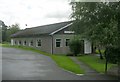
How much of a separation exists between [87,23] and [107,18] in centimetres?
142

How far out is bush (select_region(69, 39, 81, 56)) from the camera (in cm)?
3200

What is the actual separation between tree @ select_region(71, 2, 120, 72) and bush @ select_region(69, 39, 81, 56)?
57.6 feet

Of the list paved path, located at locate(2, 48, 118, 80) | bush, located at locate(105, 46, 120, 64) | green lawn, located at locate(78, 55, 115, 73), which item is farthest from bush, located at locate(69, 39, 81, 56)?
A: bush, located at locate(105, 46, 120, 64)

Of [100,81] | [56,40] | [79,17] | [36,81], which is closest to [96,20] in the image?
[79,17]

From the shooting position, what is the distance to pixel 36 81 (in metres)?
12.3

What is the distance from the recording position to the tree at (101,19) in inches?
500

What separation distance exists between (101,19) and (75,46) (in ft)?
61.6

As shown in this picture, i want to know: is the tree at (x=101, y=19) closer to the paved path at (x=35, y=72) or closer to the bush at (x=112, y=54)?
the bush at (x=112, y=54)

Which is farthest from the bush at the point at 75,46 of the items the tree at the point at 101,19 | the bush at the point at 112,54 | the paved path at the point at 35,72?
the tree at the point at 101,19

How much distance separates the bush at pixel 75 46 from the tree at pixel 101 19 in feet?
57.6

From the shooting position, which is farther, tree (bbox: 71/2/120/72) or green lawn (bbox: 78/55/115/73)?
green lawn (bbox: 78/55/115/73)

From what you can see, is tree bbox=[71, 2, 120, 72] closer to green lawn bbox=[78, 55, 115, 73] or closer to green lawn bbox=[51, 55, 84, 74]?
green lawn bbox=[51, 55, 84, 74]

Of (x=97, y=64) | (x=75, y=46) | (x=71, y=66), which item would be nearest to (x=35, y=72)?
(x=71, y=66)

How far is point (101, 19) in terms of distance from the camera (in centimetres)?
1330
